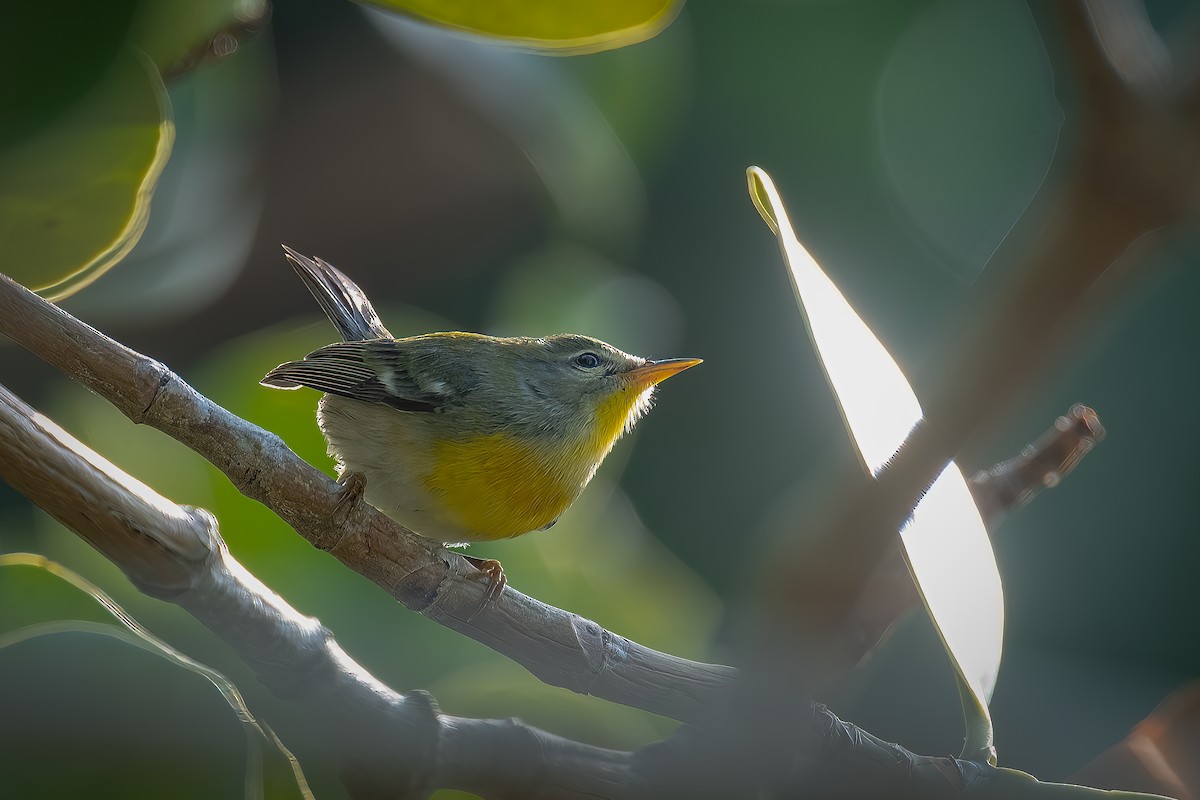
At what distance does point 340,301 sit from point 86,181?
86 centimetres

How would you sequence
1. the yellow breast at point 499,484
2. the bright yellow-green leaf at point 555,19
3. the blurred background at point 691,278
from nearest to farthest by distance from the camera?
the bright yellow-green leaf at point 555,19
the yellow breast at point 499,484
the blurred background at point 691,278

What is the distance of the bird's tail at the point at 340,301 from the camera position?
1.80 metres

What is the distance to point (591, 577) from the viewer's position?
1.72 metres

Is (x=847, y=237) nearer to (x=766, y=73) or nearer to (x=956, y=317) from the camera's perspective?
(x=766, y=73)

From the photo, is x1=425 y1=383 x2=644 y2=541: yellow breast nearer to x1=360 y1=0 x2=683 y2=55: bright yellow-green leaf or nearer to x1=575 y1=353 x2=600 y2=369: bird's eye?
x1=575 y1=353 x2=600 y2=369: bird's eye

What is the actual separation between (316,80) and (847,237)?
1411 millimetres

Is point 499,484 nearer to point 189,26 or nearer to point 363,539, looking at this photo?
point 363,539

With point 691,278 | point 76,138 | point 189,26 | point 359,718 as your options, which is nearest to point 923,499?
point 359,718

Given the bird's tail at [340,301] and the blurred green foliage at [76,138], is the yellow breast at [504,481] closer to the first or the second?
the bird's tail at [340,301]

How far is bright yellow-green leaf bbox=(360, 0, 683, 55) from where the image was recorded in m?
0.90

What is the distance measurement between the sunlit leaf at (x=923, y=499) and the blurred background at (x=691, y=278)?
742 mm

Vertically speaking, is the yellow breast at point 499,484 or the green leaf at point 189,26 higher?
the green leaf at point 189,26

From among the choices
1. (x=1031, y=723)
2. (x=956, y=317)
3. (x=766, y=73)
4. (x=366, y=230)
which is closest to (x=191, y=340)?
(x=366, y=230)

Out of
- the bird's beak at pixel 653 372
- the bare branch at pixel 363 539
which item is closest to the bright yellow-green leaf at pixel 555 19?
the bare branch at pixel 363 539
